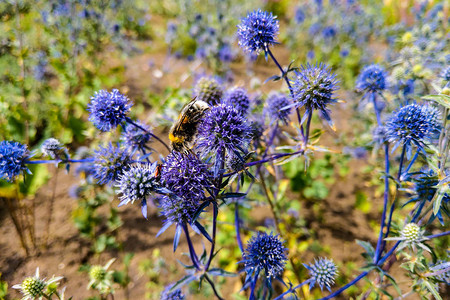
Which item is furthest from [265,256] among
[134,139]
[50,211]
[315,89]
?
[50,211]

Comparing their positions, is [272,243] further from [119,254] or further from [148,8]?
[148,8]

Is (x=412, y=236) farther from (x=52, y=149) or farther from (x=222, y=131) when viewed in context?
(x=52, y=149)

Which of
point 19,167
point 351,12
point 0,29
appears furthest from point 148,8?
point 19,167

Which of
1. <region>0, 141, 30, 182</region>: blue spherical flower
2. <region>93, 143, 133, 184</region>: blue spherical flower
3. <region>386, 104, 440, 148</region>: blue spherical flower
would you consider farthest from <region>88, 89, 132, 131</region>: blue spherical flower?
<region>386, 104, 440, 148</region>: blue spherical flower

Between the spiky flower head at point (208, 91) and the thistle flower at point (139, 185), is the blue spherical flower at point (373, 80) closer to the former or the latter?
A: the spiky flower head at point (208, 91)

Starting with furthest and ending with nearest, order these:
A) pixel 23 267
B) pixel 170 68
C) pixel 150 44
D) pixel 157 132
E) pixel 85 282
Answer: pixel 150 44 → pixel 170 68 → pixel 157 132 → pixel 85 282 → pixel 23 267

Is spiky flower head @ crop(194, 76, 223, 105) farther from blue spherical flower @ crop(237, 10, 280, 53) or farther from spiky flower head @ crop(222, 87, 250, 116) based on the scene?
blue spherical flower @ crop(237, 10, 280, 53)
